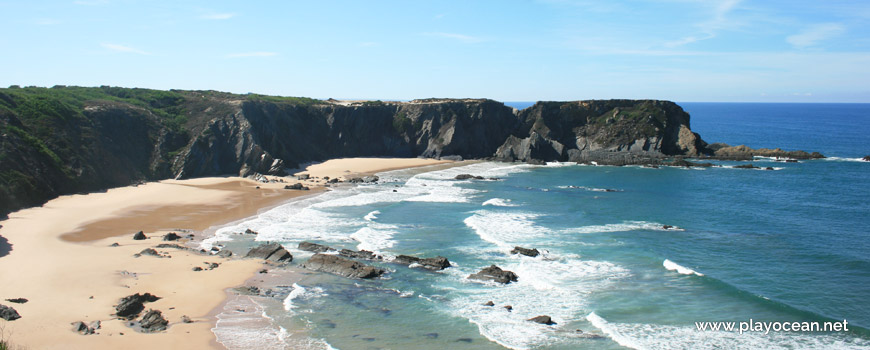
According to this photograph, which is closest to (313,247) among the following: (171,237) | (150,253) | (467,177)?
(150,253)

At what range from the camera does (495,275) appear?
83.7ft

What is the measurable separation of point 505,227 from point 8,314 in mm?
25850

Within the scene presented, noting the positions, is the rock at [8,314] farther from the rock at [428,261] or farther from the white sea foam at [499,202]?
the white sea foam at [499,202]

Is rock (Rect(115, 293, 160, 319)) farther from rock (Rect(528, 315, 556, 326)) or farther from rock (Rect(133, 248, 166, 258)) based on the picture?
rock (Rect(528, 315, 556, 326))

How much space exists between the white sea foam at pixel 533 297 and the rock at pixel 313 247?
7.94 meters

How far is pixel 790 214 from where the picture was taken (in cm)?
3947

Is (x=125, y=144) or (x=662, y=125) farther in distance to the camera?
(x=662, y=125)

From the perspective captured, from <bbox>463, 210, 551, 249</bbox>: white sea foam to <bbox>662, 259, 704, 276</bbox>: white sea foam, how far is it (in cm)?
794

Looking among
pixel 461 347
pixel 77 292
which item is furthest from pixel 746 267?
pixel 77 292

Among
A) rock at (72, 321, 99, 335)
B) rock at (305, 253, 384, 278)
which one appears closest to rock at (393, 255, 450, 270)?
rock at (305, 253, 384, 278)

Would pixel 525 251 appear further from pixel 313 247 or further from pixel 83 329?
pixel 83 329

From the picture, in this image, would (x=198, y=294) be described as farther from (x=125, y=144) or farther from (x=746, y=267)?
(x=125, y=144)

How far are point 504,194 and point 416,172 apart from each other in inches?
709

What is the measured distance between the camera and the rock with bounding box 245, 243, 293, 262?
92.3ft
